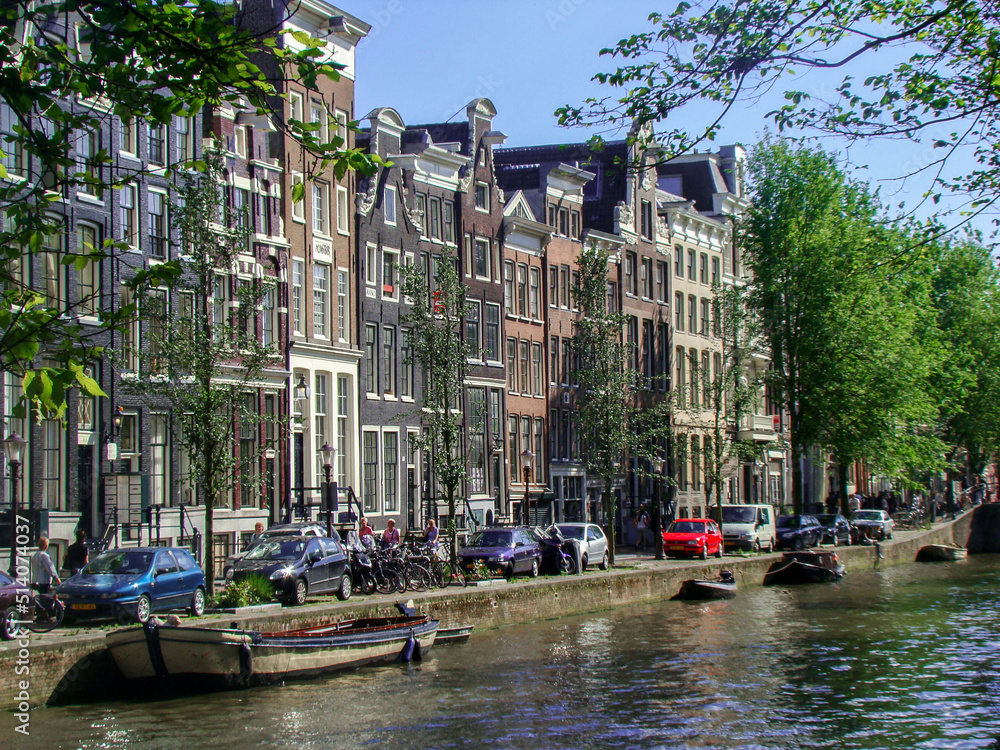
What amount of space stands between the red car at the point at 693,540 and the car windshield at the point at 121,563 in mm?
27490

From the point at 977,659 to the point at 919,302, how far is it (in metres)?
38.8

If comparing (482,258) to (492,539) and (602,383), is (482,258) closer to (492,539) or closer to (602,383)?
(602,383)

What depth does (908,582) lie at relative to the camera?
170ft

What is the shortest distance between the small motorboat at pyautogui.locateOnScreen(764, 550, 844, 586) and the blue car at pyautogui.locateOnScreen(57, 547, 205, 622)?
89.1 feet

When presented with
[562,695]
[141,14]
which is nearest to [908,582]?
[562,695]

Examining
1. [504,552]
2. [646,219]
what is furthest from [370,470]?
[646,219]

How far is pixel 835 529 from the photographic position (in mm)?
62812

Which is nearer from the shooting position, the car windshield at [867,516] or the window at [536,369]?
the window at [536,369]

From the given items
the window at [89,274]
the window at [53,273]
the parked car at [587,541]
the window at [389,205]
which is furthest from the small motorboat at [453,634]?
the window at [389,205]

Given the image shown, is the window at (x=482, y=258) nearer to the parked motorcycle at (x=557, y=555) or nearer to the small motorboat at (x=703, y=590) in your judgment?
the parked motorcycle at (x=557, y=555)

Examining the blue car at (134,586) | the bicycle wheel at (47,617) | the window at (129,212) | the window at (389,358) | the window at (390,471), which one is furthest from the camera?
the window at (389,358)

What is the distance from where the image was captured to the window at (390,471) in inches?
1964

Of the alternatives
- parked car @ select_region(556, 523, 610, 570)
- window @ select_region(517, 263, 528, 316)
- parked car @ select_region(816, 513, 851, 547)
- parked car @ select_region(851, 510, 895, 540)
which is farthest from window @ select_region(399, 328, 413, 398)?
parked car @ select_region(851, 510, 895, 540)

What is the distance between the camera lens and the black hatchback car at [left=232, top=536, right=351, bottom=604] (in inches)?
1188
